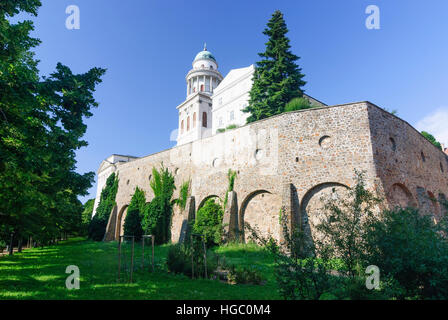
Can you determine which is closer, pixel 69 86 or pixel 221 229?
pixel 69 86

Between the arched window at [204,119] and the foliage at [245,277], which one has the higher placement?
the arched window at [204,119]

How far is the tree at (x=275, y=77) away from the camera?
24375mm

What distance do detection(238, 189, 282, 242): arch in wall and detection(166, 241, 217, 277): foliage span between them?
5311 millimetres

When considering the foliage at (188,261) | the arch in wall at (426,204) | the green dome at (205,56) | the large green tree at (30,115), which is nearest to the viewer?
the large green tree at (30,115)

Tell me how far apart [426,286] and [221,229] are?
12.0m

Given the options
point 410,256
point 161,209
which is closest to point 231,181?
point 161,209

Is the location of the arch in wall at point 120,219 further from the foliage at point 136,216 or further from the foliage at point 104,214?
the foliage at point 136,216

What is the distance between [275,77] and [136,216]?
59.2 ft

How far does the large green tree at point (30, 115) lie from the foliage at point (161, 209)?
35.5 ft

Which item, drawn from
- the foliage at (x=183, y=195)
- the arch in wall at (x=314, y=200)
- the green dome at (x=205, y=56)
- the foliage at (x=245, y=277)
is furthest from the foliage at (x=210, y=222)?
the green dome at (x=205, y=56)
